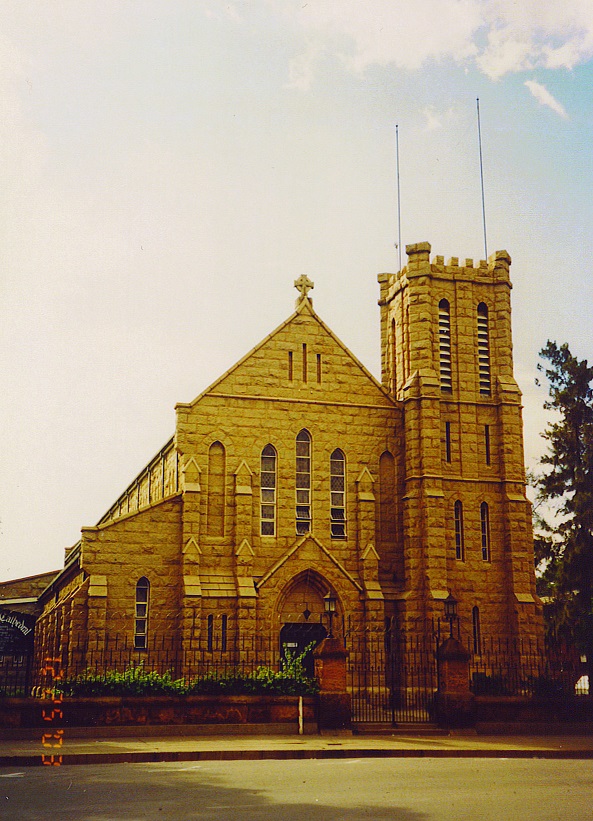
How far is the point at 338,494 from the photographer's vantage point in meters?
34.8

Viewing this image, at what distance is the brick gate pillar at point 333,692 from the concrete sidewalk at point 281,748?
458mm

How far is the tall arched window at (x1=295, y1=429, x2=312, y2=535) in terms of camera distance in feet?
112

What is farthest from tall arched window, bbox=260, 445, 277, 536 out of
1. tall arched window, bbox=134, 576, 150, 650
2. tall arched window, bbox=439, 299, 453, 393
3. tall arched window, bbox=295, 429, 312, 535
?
tall arched window, bbox=439, 299, 453, 393

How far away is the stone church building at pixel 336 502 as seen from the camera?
31.7 m

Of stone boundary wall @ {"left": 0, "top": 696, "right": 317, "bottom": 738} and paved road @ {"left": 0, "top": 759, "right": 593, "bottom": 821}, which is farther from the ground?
stone boundary wall @ {"left": 0, "top": 696, "right": 317, "bottom": 738}

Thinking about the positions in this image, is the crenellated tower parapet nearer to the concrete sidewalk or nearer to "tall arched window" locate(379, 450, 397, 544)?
"tall arched window" locate(379, 450, 397, 544)

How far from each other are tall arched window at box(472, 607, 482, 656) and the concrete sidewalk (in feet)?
33.0

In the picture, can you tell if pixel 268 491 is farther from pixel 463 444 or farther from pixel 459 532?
pixel 463 444

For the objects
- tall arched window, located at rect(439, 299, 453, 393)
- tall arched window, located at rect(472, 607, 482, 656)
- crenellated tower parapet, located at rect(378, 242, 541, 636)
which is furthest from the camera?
tall arched window, located at rect(439, 299, 453, 393)

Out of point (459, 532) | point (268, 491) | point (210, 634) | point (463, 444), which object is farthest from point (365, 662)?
point (463, 444)

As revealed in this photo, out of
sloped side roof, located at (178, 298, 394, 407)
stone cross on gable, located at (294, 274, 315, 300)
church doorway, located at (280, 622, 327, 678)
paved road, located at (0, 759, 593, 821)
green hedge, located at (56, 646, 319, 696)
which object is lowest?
paved road, located at (0, 759, 593, 821)

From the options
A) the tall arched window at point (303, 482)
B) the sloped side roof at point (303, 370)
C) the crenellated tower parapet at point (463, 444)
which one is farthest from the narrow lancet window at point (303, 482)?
the crenellated tower parapet at point (463, 444)

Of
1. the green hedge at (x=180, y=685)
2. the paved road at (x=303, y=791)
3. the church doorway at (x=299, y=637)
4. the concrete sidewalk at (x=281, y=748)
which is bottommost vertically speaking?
the concrete sidewalk at (x=281, y=748)

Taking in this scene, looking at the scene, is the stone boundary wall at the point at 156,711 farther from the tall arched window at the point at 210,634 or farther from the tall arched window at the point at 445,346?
the tall arched window at the point at 445,346
